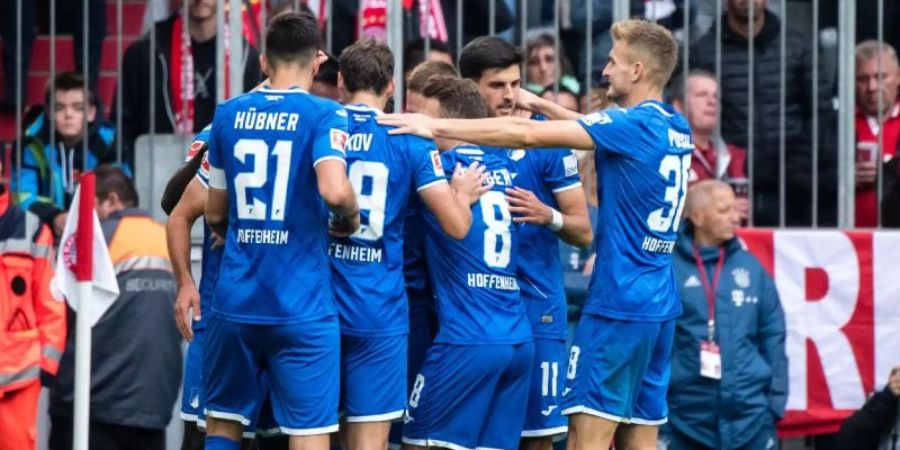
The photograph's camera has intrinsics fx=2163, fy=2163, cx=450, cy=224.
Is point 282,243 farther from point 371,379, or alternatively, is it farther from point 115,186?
point 115,186

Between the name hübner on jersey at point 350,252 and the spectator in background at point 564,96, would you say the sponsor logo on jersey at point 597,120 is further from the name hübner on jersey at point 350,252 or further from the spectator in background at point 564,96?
the spectator in background at point 564,96

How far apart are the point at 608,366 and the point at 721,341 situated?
263 centimetres

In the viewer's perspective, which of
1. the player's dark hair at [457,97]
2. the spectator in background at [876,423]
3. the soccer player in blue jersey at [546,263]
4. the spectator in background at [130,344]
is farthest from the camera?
the spectator in background at [876,423]

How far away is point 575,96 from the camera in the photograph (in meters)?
12.4

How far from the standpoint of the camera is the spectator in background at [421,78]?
387 inches

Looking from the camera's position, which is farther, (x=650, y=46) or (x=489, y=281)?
(x=489, y=281)

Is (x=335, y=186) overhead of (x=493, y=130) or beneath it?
beneath

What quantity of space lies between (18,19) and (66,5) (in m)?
0.28

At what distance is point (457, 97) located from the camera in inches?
381

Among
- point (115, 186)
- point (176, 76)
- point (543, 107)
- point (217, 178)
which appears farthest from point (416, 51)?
point (217, 178)

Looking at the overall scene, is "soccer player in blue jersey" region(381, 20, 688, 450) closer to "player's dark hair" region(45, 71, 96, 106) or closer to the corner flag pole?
the corner flag pole

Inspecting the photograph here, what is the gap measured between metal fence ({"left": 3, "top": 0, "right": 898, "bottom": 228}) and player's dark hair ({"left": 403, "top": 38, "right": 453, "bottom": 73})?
35 millimetres

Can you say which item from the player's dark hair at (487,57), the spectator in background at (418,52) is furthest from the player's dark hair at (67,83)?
the player's dark hair at (487,57)

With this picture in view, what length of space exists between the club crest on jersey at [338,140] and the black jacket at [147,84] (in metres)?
3.50
